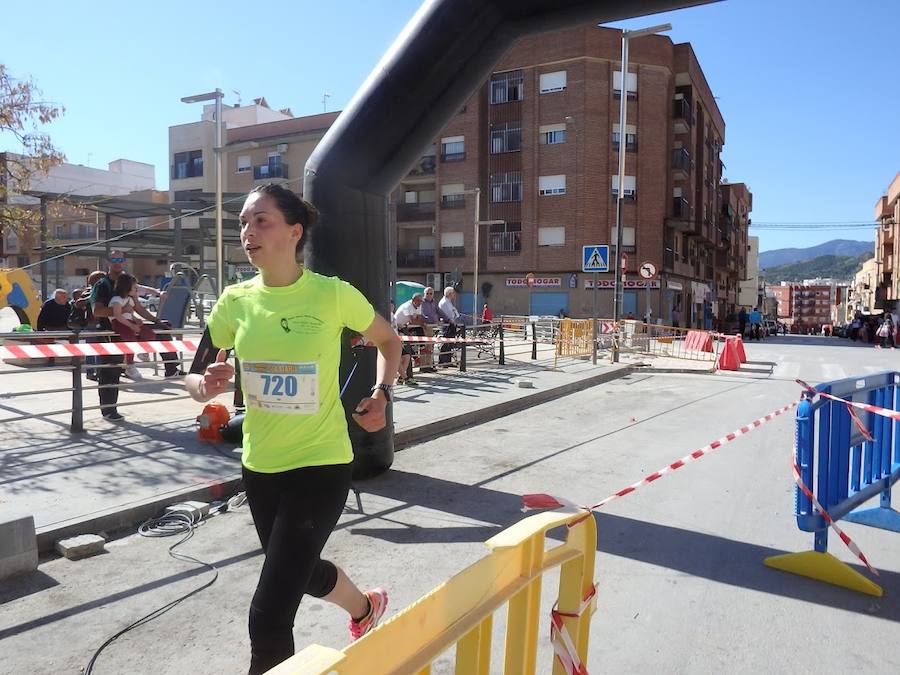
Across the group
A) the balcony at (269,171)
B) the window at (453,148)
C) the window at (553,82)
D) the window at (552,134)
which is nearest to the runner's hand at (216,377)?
the window at (552,134)

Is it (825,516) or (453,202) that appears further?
(453,202)

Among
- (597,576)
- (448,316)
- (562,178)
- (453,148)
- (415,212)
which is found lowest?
(597,576)

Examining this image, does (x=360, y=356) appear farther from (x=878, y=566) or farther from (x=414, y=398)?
(x=414, y=398)

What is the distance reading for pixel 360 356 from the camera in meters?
6.06

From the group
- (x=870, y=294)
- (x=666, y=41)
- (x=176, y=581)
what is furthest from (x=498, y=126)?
(x=870, y=294)

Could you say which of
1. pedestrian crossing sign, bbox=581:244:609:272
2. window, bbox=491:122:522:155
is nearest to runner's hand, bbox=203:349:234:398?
pedestrian crossing sign, bbox=581:244:609:272

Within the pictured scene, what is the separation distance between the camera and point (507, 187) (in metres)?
43.0

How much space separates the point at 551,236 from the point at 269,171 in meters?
22.1

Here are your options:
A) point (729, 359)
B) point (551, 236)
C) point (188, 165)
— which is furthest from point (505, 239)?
point (188, 165)

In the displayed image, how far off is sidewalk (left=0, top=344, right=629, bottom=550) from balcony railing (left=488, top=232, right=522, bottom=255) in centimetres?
3125

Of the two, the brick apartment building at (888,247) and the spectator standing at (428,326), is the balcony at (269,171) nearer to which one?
the spectator standing at (428,326)

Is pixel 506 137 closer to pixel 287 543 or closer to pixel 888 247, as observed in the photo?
pixel 287 543

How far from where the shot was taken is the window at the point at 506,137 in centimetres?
4272

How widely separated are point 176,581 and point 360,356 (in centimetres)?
258
